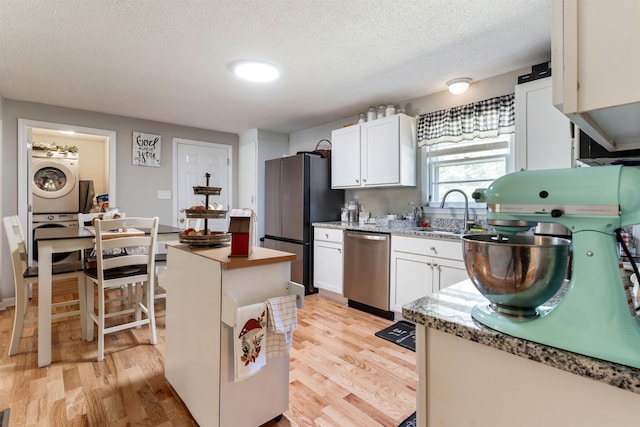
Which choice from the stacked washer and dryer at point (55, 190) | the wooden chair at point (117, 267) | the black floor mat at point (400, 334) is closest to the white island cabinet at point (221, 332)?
the wooden chair at point (117, 267)

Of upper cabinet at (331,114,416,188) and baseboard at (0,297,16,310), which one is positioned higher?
upper cabinet at (331,114,416,188)

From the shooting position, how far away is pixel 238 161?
5.24 metres

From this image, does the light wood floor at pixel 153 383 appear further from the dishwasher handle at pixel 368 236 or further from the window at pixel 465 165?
the window at pixel 465 165

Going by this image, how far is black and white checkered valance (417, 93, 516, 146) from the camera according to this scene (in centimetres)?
271

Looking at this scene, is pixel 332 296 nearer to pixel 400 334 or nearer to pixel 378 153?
pixel 400 334

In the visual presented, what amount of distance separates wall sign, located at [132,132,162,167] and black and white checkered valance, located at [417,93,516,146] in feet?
11.6

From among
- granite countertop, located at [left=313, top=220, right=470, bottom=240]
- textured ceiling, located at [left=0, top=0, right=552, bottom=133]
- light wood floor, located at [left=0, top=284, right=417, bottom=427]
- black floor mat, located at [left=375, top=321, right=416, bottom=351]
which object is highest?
textured ceiling, located at [left=0, top=0, right=552, bottom=133]

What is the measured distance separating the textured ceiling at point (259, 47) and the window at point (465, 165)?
614mm

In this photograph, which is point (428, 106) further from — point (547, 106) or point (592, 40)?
point (592, 40)

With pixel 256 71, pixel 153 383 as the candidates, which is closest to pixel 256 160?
pixel 256 71

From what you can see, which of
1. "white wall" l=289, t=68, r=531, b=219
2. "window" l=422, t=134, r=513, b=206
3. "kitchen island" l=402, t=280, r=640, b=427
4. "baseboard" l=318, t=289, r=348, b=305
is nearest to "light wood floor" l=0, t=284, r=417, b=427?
"baseboard" l=318, t=289, r=348, b=305

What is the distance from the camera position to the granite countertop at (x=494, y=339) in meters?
0.54

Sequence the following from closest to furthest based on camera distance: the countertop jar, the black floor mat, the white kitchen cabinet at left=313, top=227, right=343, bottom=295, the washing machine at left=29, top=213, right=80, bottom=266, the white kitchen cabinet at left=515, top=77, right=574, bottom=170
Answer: the white kitchen cabinet at left=515, top=77, right=574, bottom=170 → the black floor mat → the countertop jar → the white kitchen cabinet at left=313, top=227, right=343, bottom=295 → the washing machine at left=29, top=213, right=80, bottom=266

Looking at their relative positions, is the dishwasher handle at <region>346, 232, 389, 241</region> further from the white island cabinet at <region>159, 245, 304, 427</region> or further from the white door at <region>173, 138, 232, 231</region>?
the white door at <region>173, 138, 232, 231</region>
